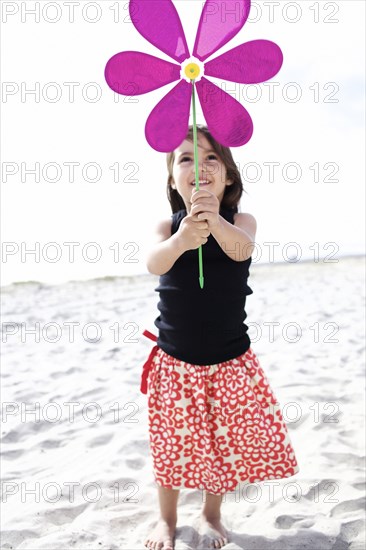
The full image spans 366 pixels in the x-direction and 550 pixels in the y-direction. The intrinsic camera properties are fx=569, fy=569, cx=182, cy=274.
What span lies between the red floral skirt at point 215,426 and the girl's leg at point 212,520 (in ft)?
0.37

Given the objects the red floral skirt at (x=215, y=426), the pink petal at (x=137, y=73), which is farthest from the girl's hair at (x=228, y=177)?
the red floral skirt at (x=215, y=426)

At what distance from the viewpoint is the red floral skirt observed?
6.30ft

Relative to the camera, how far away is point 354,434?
2.75m

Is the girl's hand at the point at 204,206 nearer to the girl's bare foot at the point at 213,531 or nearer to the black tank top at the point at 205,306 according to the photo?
the black tank top at the point at 205,306

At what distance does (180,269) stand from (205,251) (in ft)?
0.34

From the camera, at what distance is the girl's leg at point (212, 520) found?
6.57 feet

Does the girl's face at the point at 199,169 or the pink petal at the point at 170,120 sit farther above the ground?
the pink petal at the point at 170,120

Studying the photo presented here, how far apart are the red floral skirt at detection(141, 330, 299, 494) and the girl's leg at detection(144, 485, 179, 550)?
0.09 meters

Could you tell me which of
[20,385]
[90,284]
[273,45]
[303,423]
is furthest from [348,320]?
[90,284]

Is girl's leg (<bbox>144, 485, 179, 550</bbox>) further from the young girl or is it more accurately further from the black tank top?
the black tank top

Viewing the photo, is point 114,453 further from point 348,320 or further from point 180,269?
point 348,320

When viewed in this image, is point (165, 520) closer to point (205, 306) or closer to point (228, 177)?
point (205, 306)

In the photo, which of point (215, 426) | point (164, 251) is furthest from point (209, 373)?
point (164, 251)

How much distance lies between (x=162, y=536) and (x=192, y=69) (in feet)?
5.10
